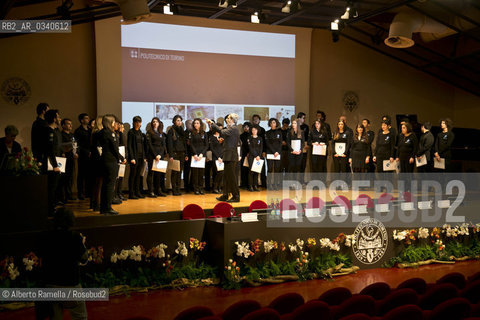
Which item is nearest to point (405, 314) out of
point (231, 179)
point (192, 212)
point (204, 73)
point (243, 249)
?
point (243, 249)

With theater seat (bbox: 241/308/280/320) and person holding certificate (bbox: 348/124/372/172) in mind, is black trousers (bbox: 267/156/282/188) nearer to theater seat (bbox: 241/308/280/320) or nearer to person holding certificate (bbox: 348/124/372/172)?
person holding certificate (bbox: 348/124/372/172)

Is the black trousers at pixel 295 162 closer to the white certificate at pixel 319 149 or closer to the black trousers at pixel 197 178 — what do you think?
the white certificate at pixel 319 149

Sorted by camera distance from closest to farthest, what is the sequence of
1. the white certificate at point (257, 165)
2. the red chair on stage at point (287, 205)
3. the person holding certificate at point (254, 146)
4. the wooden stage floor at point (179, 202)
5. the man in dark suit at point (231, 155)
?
the red chair on stage at point (287, 205)
the wooden stage floor at point (179, 202)
the man in dark suit at point (231, 155)
the white certificate at point (257, 165)
the person holding certificate at point (254, 146)

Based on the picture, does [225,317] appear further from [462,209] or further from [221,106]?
[221,106]

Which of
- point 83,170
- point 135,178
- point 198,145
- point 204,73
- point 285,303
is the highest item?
point 204,73

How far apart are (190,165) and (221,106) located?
222cm

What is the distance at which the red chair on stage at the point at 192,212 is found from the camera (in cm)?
674

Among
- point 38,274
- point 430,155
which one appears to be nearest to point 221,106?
point 430,155

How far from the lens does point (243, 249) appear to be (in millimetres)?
5496

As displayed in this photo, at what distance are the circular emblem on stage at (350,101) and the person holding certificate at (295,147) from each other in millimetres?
2876

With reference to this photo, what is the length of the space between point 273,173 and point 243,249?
15.8 feet

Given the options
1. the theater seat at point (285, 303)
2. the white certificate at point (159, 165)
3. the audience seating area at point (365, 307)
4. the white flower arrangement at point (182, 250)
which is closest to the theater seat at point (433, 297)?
the audience seating area at point (365, 307)

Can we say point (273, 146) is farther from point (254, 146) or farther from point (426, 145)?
point (426, 145)

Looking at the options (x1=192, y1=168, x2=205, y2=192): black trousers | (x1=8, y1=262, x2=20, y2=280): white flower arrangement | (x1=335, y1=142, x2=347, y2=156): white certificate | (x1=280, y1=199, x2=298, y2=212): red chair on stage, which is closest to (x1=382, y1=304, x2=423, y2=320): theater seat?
(x1=280, y1=199, x2=298, y2=212): red chair on stage
